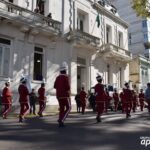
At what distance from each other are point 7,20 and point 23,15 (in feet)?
4.61

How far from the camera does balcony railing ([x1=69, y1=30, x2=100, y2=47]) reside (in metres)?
22.6

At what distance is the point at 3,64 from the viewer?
1739cm

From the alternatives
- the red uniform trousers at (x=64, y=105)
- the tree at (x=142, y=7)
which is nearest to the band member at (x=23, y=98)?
the red uniform trousers at (x=64, y=105)

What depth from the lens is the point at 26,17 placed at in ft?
60.2

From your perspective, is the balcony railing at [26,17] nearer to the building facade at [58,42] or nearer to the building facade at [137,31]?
the building facade at [58,42]

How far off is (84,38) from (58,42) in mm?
2806

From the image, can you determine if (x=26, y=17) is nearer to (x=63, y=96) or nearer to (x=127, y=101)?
(x=127, y=101)

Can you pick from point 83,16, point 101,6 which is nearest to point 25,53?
point 83,16

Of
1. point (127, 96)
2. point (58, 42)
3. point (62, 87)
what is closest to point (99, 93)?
point (62, 87)

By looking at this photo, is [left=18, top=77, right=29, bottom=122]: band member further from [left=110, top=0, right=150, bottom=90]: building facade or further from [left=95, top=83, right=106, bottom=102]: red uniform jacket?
[left=110, top=0, right=150, bottom=90]: building facade

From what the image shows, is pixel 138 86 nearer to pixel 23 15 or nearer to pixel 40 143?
pixel 23 15

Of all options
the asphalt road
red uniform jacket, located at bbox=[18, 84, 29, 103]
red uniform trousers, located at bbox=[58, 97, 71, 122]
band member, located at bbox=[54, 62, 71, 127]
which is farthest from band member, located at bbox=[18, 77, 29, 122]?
the asphalt road

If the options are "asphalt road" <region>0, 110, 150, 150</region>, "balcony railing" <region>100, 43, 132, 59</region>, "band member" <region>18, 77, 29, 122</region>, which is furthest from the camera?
"balcony railing" <region>100, 43, 132, 59</region>

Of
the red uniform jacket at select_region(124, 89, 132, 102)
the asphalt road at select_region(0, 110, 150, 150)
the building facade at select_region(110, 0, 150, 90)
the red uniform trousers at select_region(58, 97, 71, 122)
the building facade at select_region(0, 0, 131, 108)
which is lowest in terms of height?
the asphalt road at select_region(0, 110, 150, 150)
